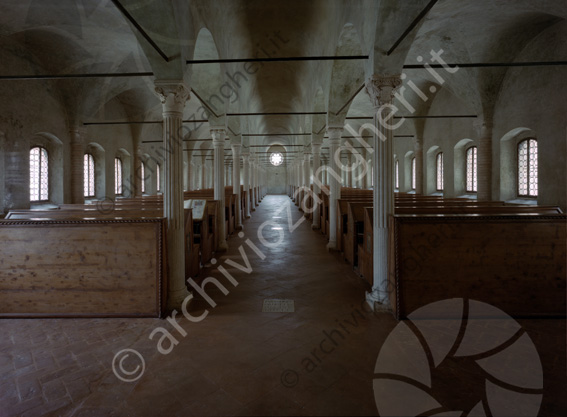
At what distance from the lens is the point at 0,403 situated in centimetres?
277

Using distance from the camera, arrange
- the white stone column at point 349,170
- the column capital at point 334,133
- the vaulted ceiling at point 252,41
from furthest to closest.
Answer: the white stone column at point 349,170 < the column capital at point 334,133 < the vaulted ceiling at point 252,41

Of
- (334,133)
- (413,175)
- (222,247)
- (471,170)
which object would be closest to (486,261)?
(334,133)

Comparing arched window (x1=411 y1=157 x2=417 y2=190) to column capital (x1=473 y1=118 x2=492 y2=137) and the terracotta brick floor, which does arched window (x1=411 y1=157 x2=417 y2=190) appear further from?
the terracotta brick floor

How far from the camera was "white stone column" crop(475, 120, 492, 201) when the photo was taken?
1161 centimetres

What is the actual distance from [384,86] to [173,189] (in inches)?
145

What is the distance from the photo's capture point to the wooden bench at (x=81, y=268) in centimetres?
445

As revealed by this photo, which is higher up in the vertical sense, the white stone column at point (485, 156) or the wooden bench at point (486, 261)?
the white stone column at point (485, 156)

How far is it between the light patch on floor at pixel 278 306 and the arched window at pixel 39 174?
36.0 ft

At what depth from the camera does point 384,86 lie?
16.4ft

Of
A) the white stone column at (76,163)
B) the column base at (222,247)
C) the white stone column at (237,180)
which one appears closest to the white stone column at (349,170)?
the white stone column at (237,180)

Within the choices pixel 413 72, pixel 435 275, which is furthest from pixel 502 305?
pixel 413 72

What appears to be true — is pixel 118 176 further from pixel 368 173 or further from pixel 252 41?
pixel 368 173

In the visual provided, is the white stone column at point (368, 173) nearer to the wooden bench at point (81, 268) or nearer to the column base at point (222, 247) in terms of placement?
the column base at point (222, 247)

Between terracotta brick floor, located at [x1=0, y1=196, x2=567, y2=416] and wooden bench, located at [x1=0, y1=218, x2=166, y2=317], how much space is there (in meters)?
0.21
